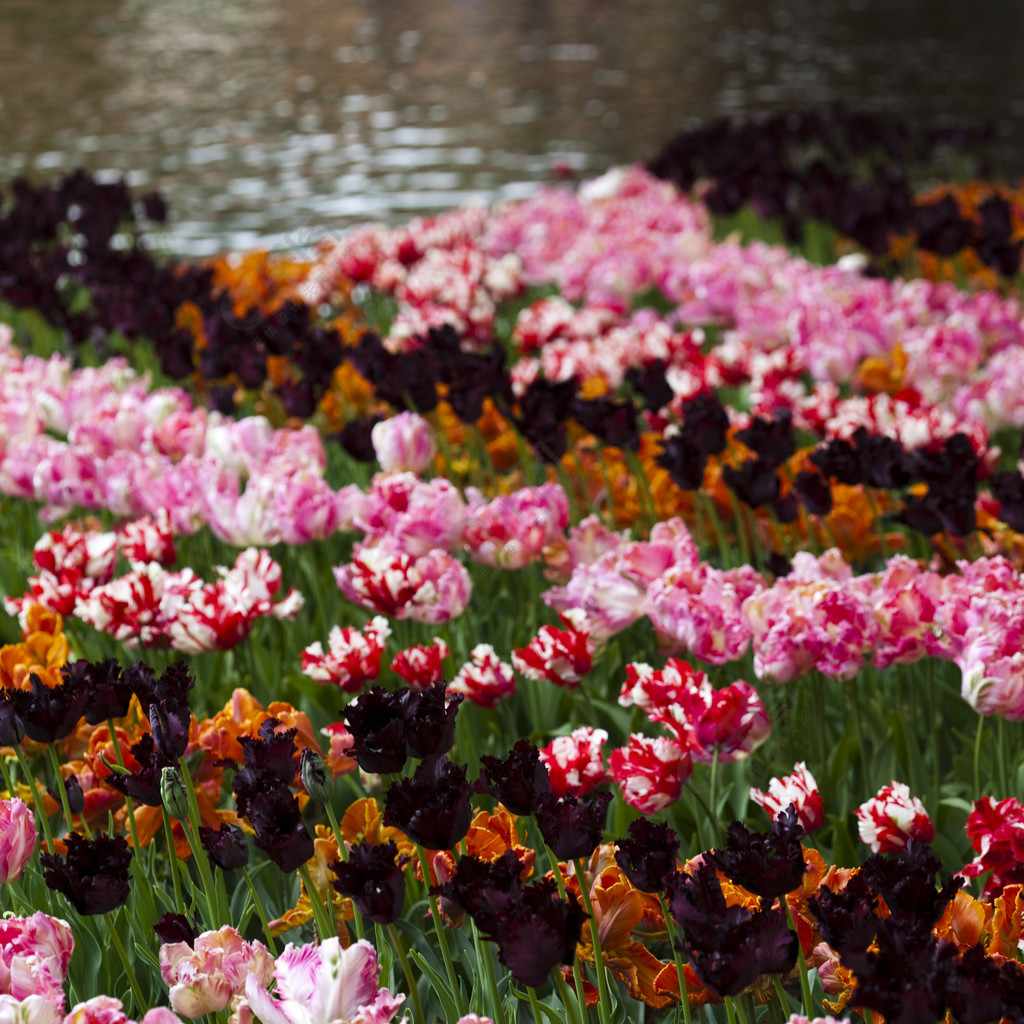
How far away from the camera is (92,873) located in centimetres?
124

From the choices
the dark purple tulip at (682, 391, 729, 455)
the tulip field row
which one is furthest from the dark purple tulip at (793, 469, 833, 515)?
the dark purple tulip at (682, 391, 729, 455)

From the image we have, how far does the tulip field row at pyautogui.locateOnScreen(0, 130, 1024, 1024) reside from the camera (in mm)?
1106

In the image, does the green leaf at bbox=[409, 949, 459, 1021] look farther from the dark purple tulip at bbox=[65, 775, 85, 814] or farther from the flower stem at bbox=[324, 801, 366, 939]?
the dark purple tulip at bbox=[65, 775, 85, 814]

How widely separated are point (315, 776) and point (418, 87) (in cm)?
1750

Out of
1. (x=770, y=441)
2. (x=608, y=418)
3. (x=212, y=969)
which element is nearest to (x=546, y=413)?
(x=608, y=418)

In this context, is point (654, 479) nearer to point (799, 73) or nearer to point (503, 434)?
point (503, 434)

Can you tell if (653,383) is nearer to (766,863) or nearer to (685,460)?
(685,460)

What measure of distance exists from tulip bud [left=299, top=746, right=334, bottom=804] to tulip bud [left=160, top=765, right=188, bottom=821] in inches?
5.4

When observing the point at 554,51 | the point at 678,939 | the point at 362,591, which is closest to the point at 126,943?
the point at 362,591

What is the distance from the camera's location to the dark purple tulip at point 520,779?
113 cm

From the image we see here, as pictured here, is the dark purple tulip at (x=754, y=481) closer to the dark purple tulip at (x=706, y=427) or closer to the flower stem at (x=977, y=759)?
the dark purple tulip at (x=706, y=427)

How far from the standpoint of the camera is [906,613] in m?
1.68

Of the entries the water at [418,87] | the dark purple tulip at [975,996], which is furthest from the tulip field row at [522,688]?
the water at [418,87]

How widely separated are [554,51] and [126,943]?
785 inches
